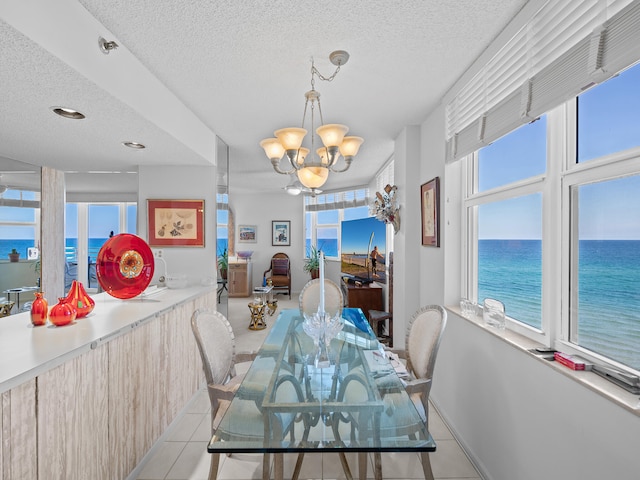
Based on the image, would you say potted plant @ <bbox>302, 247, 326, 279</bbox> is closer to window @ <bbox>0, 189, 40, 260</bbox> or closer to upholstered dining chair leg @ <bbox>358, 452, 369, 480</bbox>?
window @ <bbox>0, 189, 40, 260</bbox>

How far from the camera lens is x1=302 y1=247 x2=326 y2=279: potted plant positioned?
7.35 metres

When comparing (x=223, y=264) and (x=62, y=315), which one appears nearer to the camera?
(x=62, y=315)

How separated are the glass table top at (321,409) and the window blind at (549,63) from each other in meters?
1.42

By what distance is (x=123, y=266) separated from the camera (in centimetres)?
226

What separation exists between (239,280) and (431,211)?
19.0ft

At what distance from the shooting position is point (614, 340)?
125cm

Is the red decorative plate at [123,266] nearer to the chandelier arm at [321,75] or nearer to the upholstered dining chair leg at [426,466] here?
the chandelier arm at [321,75]

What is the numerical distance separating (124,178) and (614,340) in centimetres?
457

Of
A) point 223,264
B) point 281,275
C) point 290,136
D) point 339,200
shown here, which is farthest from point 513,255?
point 281,275

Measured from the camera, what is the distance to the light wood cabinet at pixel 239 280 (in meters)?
7.70

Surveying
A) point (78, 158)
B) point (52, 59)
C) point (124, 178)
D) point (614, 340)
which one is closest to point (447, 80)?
point (614, 340)

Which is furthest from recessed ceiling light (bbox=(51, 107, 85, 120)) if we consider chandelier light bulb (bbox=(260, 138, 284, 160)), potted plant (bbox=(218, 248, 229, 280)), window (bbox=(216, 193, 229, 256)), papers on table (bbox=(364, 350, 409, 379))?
papers on table (bbox=(364, 350, 409, 379))

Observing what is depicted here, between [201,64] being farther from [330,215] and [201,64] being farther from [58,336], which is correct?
[330,215]

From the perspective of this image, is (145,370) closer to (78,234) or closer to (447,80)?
(78,234)
